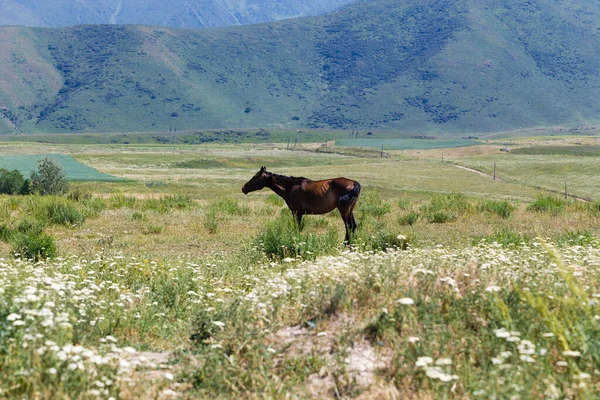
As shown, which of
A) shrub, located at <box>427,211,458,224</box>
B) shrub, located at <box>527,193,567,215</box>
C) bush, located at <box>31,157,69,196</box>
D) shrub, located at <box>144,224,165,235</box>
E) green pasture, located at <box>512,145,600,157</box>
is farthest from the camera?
green pasture, located at <box>512,145,600,157</box>

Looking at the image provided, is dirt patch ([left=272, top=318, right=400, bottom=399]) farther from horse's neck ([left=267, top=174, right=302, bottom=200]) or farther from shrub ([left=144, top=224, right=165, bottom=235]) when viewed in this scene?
shrub ([left=144, top=224, right=165, bottom=235])

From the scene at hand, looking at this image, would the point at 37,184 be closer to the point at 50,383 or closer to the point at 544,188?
the point at 50,383

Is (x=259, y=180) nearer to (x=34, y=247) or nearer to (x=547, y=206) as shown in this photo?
(x=34, y=247)

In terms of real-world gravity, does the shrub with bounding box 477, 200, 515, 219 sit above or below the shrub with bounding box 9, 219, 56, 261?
below

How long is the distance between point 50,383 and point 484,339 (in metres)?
3.91

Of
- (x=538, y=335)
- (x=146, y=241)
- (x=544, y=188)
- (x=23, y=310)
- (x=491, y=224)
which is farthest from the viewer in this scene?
(x=544, y=188)

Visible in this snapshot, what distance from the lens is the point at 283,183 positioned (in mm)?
17078

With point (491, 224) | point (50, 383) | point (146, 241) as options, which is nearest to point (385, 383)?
point (50, 383)

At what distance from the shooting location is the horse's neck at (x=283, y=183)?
16.9 meters

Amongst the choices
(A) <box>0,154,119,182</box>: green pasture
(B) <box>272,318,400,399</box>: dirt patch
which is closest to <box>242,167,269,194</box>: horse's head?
(B) <box>272,318,400,399</box>: dirt patch

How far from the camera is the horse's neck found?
55.5 ft

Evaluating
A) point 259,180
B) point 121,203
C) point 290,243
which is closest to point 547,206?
point 259,180

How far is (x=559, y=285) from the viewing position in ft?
23.4

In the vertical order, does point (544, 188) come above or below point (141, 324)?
below
